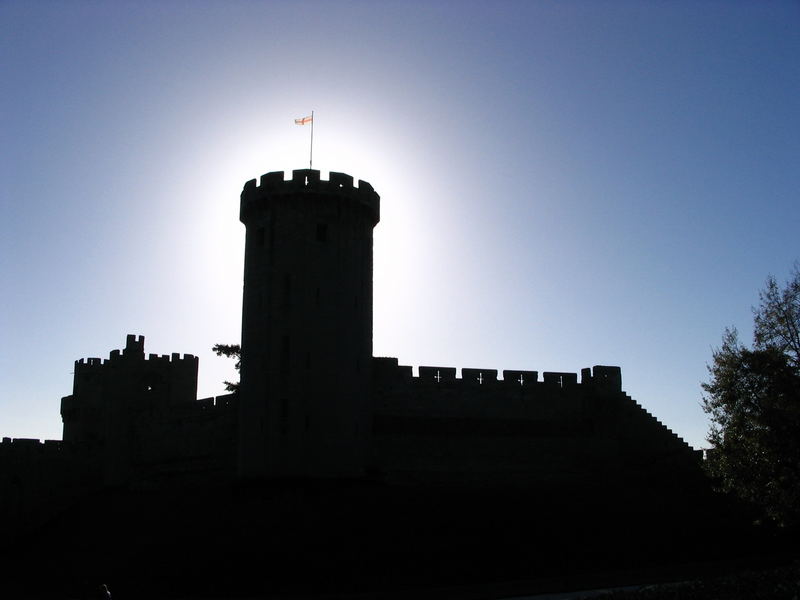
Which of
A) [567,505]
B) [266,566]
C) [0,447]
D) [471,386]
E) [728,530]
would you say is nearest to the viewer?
[266,566]

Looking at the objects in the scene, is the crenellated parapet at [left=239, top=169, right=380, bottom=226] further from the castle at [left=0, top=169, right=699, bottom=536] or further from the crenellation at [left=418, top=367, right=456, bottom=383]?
the crenellation at [left=418, top=367, right=456, bottom=383]

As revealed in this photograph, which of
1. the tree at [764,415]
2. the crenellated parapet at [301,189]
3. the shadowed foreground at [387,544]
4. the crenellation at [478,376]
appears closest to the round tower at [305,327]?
the crenellated parapet at [301,189]

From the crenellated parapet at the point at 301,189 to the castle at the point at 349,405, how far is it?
60mm

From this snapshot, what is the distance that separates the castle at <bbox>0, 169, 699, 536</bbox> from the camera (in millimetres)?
39312

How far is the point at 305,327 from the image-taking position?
39875 mm

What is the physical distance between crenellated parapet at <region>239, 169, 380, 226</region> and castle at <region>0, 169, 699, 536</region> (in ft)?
0.20

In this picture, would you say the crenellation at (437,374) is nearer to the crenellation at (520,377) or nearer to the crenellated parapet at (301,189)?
the crenellation at (520,377)

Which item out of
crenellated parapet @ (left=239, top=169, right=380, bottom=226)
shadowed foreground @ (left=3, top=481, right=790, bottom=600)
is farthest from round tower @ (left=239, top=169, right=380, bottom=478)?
shadowed foreground @ (left=3, top=481, right=790, bottom=600)

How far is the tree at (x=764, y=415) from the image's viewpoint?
27.2 metres

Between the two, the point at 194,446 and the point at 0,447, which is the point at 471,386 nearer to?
the point at 194,446

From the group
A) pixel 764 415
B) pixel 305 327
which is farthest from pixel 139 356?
pixel 764 415

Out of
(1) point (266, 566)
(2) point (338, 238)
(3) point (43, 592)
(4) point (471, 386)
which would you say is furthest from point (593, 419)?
(3) point (43, 592)

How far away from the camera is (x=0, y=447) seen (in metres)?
50.0

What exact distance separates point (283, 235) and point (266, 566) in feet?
54.6
